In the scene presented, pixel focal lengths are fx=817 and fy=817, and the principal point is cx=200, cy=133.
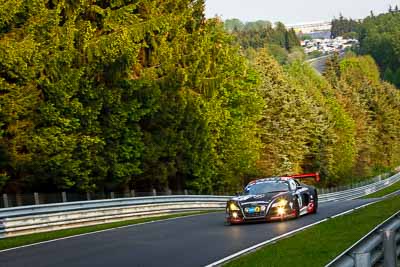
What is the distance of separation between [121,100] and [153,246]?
→ 18.9m

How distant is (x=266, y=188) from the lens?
21766 millimetres

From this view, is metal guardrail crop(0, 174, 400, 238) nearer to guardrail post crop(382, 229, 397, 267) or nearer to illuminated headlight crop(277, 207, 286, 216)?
illuminated headlight crop(277, 207, 286, 216)

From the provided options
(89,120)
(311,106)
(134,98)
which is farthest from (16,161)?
(311,106)

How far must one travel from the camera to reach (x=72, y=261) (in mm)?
13523

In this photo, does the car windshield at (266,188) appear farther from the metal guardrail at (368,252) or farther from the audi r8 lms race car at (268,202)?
the metal guardrail at (368,252)

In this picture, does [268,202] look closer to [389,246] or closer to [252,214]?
[252,214]

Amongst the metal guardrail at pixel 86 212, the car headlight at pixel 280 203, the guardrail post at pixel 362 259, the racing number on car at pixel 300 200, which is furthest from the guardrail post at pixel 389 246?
the metal guardrail at pixel 86 212

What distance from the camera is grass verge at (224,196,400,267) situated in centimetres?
1216

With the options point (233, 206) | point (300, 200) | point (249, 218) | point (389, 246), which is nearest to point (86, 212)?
point (233, 206)

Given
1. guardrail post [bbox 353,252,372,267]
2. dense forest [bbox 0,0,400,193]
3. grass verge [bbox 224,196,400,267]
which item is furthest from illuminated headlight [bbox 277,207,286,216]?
guardrail post [bbox 353,252,372,267]

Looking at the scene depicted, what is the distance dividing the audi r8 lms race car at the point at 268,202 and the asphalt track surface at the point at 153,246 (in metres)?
0.35

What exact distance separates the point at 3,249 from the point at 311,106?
205 feet

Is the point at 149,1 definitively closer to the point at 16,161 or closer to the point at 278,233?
the point at 16,161

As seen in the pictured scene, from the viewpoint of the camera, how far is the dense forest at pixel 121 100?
28.3 meters
